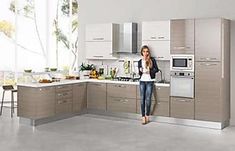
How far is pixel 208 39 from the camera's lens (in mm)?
6645

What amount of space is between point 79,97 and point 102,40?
1347 millimetres

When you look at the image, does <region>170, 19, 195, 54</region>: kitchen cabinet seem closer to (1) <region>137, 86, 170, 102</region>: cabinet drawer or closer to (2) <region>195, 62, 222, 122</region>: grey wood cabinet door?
(2) <region>195, 62, 222, 122</region>: grey wood cabinet door

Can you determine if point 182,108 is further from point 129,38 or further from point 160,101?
point 129,38

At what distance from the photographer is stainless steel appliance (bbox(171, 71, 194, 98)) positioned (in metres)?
6.83

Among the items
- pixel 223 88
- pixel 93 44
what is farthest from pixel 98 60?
pixel 223 88

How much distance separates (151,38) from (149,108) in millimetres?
1400

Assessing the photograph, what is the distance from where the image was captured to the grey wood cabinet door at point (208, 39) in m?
6.55

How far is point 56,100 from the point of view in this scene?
7184mm

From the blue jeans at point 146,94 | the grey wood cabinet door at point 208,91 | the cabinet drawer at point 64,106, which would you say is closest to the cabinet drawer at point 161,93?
the blue jeans at point 146,94

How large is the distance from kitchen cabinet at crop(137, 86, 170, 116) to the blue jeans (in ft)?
0.39

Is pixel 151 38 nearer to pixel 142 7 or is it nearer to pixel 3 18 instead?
pixel 142 7

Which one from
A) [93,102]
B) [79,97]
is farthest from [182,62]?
[79,97]

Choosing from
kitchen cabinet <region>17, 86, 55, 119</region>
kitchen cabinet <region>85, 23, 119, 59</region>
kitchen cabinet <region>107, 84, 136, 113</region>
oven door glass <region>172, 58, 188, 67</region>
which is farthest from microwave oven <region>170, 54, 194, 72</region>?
kitchen cabinet <region>17, 86, 55, 119</region>

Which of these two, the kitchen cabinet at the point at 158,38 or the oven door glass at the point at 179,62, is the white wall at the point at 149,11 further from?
the oven door glass at the point at 179,62
